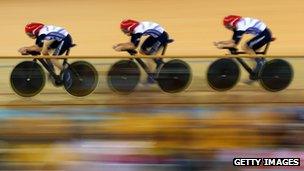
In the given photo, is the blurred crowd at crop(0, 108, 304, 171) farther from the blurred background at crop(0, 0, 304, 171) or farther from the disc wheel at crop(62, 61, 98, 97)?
the disc wheel at crop(62, 61, 98, 97)

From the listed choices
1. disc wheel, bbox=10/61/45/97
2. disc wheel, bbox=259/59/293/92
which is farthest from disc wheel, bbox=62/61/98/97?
disc wheel, bbox=259/59/293/92

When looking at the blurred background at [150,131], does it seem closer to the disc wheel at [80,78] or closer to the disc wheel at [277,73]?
the disc wheel at [80,78]

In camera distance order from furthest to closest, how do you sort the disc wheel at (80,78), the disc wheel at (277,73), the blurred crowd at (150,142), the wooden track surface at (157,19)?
the wooden track surface at (157,19) < the disc wheel at (277,73) < the disc wheel at (80,78) < the blurred crowd at (150,142)

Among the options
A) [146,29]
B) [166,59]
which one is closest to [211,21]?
[146,29]

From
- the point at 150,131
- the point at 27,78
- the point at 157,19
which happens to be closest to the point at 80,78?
the point at 27,78

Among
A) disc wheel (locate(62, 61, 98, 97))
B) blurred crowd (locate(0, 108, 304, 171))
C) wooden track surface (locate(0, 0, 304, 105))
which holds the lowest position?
blurred crowd (locate(0, 108, 304, 171))

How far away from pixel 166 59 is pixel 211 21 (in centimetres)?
717

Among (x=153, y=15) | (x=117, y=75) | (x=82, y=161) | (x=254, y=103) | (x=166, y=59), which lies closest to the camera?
(x=82, y=161)

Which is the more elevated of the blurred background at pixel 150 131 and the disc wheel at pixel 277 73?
the disc wheel at pixel 277 73

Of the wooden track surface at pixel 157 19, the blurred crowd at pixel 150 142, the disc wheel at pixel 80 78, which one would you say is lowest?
the blurred crowd at pixel 150 142

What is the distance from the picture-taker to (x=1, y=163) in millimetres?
4184

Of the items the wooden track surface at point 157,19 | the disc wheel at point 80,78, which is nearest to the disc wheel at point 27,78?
the disc wheel at point 80,78

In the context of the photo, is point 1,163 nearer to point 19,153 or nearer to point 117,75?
point 19,153

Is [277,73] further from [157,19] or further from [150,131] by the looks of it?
[157,19]
